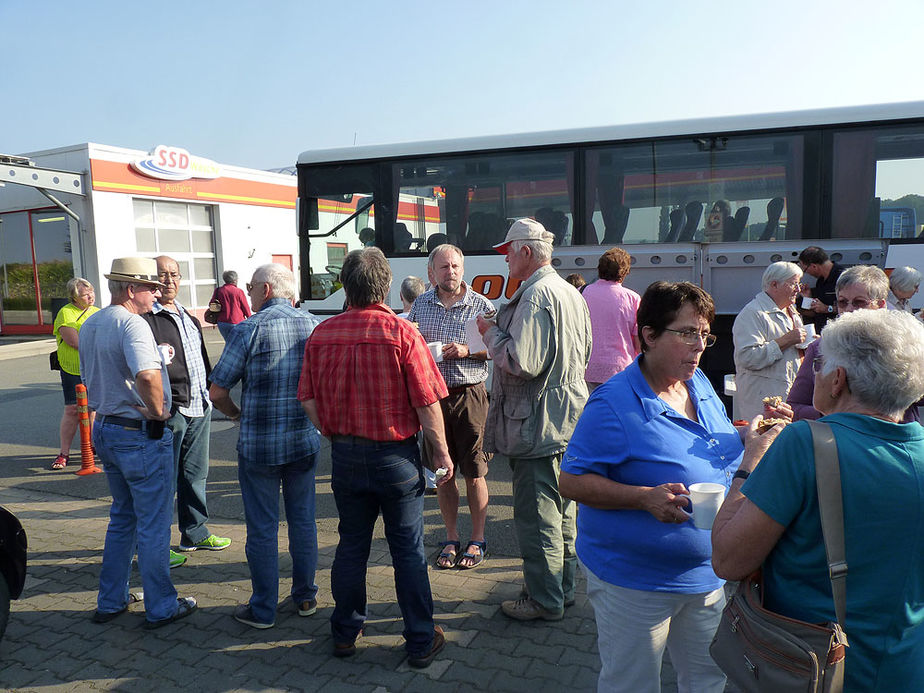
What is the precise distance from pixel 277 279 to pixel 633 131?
5687 mm

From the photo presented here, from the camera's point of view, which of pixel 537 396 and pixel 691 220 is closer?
pixel 537 396

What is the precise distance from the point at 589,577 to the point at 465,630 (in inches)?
58.9

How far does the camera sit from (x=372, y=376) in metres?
3.14

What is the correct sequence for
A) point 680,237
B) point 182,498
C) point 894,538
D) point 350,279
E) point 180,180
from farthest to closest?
point 180,180 → point 680,237 → point 182,498 → point 350,279 → point 894,538

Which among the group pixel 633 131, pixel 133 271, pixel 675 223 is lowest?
pixel 133 271

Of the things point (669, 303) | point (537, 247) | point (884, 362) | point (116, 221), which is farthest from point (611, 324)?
point (116, 221)

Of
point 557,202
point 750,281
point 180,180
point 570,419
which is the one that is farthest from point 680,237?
point 180,180

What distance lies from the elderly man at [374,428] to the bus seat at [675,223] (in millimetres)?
5550

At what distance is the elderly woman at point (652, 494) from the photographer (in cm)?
214

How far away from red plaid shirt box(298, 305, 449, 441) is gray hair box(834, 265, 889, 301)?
2.39 meters

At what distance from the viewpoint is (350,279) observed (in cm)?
322

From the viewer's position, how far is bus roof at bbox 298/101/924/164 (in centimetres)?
729

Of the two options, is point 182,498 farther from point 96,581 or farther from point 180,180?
point 180,180

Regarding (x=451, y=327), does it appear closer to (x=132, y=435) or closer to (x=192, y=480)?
(x=132, y=435)
